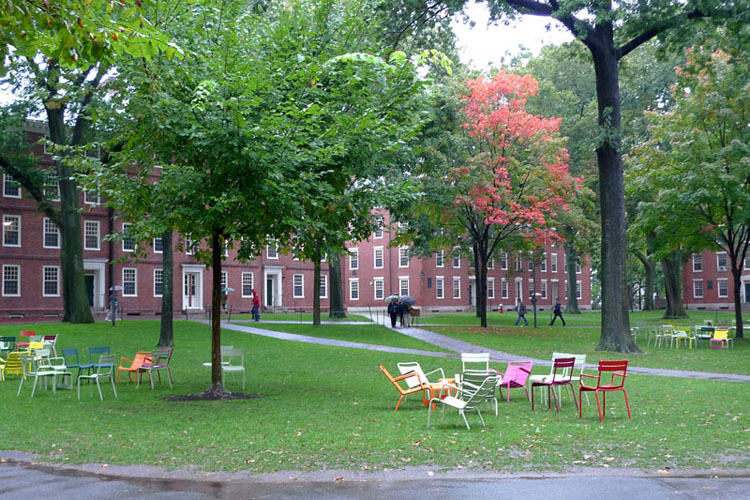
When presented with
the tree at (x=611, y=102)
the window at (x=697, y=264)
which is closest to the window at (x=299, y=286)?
the tree at (x=611, y=102)

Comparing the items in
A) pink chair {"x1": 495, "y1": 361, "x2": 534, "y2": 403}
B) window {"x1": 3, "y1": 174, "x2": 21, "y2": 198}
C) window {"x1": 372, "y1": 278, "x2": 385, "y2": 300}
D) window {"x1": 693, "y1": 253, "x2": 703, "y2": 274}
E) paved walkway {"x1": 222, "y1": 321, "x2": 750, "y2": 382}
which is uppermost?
window {"x1": 3, "y1": 174, "x2": 21, "y2": 198}

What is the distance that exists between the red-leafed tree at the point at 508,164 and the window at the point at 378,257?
31451 mm

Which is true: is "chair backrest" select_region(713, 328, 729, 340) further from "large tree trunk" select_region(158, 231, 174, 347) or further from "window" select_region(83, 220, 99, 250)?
"window" select_region(83, 220, 99, 250)

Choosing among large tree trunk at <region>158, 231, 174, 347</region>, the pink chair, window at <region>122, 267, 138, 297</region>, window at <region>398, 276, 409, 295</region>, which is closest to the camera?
the pink chair

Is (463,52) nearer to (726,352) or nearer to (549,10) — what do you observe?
(549,10)

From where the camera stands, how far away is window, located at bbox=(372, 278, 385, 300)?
64.1 metres

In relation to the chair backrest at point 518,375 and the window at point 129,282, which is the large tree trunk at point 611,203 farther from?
the window at point 129,282

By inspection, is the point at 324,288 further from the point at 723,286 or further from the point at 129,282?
the point at 723,286

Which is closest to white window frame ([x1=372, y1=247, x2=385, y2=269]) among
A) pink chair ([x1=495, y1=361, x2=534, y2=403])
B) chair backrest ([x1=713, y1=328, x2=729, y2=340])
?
chair backrest ([x1=713, y1=328, x2=729, y2=340])

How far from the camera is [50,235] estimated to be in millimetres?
43250

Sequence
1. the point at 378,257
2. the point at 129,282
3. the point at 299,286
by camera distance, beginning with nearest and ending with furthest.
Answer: the point at 129,282 → the point at 299,286 → the point at 378,257

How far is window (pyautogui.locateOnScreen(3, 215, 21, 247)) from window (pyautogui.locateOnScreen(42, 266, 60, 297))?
2342 millimetres

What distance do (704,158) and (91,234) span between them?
35938 mm

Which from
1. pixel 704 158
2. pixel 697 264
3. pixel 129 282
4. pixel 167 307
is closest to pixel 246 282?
pixel 129 282
